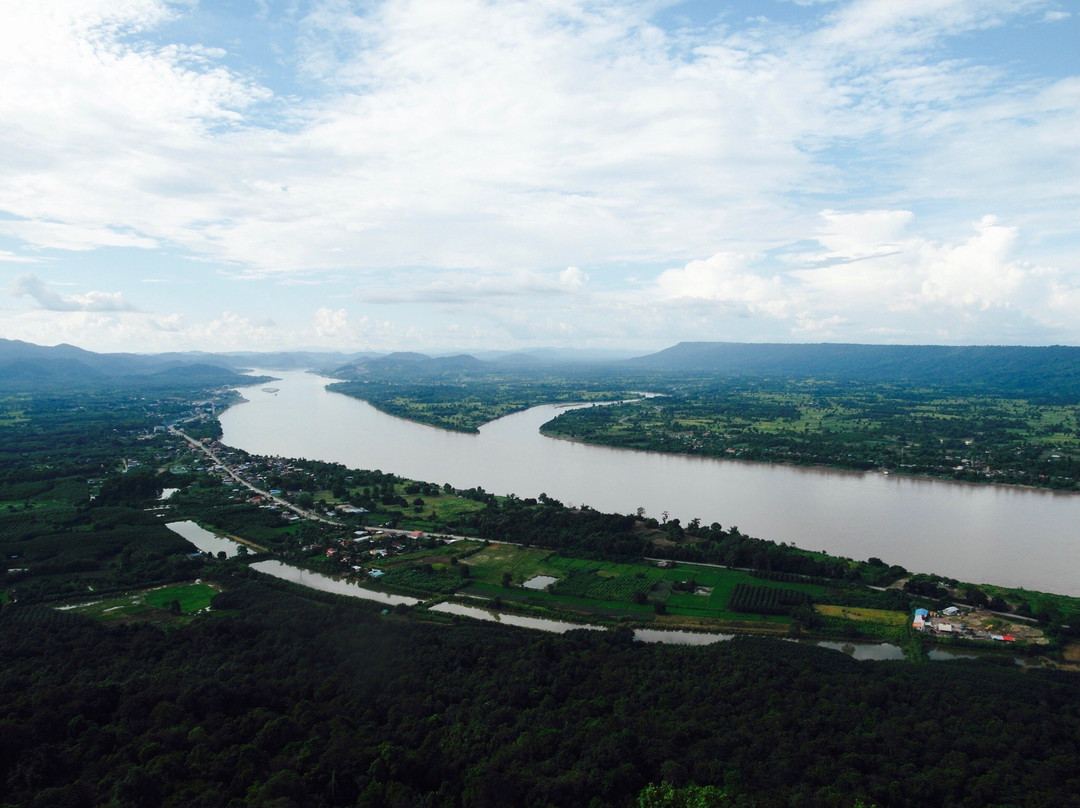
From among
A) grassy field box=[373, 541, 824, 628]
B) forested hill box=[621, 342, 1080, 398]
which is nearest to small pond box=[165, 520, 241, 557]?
grassy field box=[373, 541, 824, 628]

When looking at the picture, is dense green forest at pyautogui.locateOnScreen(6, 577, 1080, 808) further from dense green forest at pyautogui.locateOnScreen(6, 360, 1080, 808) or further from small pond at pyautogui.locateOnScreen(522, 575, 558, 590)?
small pond at pyautogui.locateOnScreen(522, 575, 558, 590)

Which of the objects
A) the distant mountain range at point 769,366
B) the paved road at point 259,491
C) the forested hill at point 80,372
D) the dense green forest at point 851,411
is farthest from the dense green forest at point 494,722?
the forested hill at point 80,372

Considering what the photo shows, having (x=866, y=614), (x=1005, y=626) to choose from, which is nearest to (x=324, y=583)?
(x=866, y=614)

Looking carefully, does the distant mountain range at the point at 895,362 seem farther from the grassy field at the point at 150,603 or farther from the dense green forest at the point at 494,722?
the grassy field at the point at 150,603

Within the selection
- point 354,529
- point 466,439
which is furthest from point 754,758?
point 466,439

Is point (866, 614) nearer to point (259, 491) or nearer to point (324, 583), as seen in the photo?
point (324, 583)

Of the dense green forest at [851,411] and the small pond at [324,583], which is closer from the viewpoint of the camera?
the small pond at [324,583]
